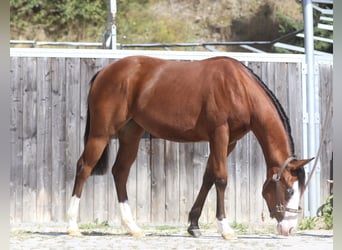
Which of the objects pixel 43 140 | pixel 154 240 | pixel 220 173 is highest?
pixel 43 140

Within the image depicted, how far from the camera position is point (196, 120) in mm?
6465

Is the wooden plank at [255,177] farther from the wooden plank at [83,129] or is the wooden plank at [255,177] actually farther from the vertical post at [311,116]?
the wooden plank at [83,129]

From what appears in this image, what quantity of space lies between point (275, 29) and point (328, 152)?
14.2 metres

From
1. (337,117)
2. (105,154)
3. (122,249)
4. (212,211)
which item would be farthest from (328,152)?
(337,117)

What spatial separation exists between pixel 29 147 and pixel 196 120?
6.91 feet

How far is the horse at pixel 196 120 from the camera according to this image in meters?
6.27

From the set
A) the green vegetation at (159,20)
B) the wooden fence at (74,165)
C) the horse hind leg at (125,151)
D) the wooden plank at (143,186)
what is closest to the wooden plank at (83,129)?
the wooden fence at (74,165)

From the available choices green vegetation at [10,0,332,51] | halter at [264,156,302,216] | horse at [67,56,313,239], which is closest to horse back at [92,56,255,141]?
horse at [67,56,313,239]

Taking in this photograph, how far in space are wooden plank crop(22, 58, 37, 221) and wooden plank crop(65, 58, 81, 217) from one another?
0.36 m

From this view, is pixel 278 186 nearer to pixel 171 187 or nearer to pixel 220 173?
pixel 220 173

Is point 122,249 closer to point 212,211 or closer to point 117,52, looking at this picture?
point 212,211

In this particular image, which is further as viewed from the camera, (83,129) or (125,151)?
(83,129)

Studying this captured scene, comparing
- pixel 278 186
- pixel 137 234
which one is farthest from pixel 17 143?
pixel 278 186

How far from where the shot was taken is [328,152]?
26.1 ft
